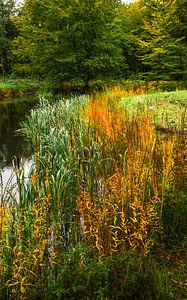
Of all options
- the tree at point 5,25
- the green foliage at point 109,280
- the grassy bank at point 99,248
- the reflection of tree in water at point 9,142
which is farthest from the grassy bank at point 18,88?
the green foliage at point 109,280

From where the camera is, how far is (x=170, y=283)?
2.12 m

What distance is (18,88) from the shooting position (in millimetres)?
23250

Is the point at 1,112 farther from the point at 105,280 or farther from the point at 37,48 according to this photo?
the point at 105,280

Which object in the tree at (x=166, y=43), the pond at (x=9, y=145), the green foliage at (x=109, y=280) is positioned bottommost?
the pond at (x=9, y=145)

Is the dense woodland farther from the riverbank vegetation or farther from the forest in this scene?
the forest

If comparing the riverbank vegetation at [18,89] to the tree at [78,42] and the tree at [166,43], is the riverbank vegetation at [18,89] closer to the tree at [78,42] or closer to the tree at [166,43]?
the tree at [78,42]

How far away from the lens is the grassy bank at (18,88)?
21.5m

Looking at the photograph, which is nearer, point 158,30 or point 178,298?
point 178,298

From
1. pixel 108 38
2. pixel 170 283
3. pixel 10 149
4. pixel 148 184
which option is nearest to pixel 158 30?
pixel 108 38

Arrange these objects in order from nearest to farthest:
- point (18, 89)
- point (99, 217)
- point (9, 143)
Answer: point (99, 217)
point (9, 143)
point (18, 89)

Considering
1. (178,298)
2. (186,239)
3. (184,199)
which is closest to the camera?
(178,298)

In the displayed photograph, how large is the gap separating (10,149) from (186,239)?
5890mm

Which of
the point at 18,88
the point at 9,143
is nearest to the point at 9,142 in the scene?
the point at 9,143

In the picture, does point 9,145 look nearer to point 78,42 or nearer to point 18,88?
point 78,42
